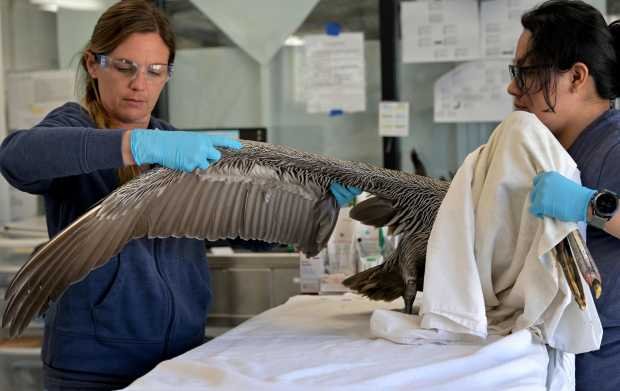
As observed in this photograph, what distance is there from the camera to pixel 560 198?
1229 mm

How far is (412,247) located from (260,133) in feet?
5.31

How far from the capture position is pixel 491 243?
1.36 m

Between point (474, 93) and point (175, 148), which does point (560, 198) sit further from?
point (474, 93)

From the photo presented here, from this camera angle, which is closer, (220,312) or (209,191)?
(209,191)

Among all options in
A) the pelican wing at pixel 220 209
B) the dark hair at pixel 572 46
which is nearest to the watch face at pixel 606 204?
the dark hair at pixel 572 46

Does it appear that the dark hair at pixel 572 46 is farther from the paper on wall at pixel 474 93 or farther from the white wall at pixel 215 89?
the white wall at pixel 215 89

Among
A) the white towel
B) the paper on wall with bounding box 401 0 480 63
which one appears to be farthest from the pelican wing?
the paper on wall with bounding box 401 0 480 63

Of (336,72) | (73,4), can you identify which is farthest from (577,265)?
(73,4)

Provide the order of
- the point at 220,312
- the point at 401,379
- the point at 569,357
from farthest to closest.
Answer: the point at 220,312
the point at 569,357
the point at 401,379

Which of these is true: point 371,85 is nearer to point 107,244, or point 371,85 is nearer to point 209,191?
point 209,191

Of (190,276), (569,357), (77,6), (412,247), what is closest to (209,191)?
(190,276)

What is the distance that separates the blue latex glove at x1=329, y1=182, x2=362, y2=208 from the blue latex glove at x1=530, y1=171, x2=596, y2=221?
66 centimetres

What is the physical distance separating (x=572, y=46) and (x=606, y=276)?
1.52 feet

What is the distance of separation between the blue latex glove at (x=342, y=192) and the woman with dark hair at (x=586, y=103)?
542 mm
